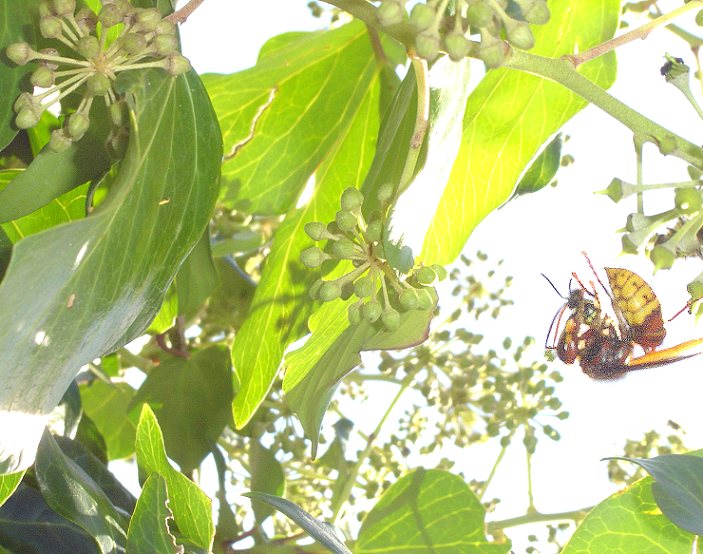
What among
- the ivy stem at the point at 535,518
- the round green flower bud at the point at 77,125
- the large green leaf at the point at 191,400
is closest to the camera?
the round green flower bud at the point at 77,125

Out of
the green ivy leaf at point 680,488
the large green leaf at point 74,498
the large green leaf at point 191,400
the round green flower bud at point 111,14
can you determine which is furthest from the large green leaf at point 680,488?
the large green leaf at point 191,400

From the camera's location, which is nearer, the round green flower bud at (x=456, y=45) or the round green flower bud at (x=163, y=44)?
the round green flower bud at (x=456, y=45)

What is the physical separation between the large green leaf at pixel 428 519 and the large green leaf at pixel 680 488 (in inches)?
18.4

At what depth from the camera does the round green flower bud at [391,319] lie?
1094 millimetres

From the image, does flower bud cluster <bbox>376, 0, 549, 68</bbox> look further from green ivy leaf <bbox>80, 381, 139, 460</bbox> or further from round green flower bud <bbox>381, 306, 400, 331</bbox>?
green ivy leaf <bbox>80, 381, 139, 460</bbox>

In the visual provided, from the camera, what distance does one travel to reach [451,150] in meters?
1.16

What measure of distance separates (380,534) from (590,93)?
111cm

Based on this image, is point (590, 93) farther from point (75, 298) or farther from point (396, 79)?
point (396, 79)

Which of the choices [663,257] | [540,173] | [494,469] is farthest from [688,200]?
[494,469]

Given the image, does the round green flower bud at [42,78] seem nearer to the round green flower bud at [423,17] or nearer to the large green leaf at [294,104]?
the round green flower bud at [423,17]

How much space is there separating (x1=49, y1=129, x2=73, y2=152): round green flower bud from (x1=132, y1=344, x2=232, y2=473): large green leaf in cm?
93

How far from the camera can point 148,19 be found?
983 mm

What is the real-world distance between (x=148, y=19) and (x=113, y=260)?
261 mm

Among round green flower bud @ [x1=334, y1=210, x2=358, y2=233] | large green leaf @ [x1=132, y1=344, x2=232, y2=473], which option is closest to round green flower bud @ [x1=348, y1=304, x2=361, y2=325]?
round green flower bud @ [x1=334, y1=210, x2=358, y2=233]
